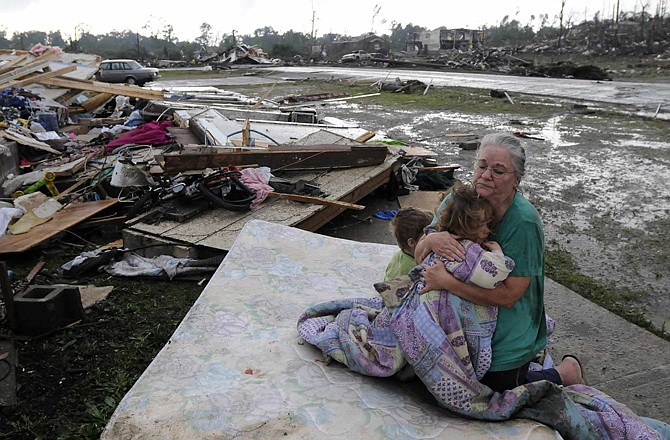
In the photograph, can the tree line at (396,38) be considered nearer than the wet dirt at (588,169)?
No

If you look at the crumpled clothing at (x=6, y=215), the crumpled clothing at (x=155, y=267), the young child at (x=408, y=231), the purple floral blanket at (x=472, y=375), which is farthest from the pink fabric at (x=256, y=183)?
the purple floral blanket at (x=472, y=375)

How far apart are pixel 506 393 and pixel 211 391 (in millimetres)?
1298

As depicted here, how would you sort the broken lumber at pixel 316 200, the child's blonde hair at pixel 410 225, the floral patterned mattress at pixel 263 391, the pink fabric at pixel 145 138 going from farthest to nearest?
the pink fabric at pixel 145 138 → the broken lumber at pixel 316 200 → the child's blonde hair at pixel 410 225 → the floral patterned mattress at pixel 263 391

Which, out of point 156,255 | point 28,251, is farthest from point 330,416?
point 28,251

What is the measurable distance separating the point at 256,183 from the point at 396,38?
108 m

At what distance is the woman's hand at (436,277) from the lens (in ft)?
7.89

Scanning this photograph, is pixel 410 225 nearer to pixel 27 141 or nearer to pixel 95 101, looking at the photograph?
pixel 27 141

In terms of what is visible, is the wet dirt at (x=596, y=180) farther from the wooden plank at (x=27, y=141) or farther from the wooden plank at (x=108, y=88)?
the wooden plank at (x=27, y=141)

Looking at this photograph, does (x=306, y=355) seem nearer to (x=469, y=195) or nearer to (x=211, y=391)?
(x=211, y=391)

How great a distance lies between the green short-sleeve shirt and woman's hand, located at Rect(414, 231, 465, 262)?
0.17m

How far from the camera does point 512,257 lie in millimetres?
2400

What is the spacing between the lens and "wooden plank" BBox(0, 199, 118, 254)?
549 cm

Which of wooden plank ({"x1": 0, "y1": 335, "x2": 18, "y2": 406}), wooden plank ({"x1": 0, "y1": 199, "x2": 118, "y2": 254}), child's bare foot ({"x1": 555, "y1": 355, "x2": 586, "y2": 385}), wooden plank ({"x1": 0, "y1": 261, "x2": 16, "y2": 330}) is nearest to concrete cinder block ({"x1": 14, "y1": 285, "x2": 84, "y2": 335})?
wooden plank ({"x1": 0, "y1": 261, "x2": 16, "y2": 330})

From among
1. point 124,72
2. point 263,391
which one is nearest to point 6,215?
point 263,391
